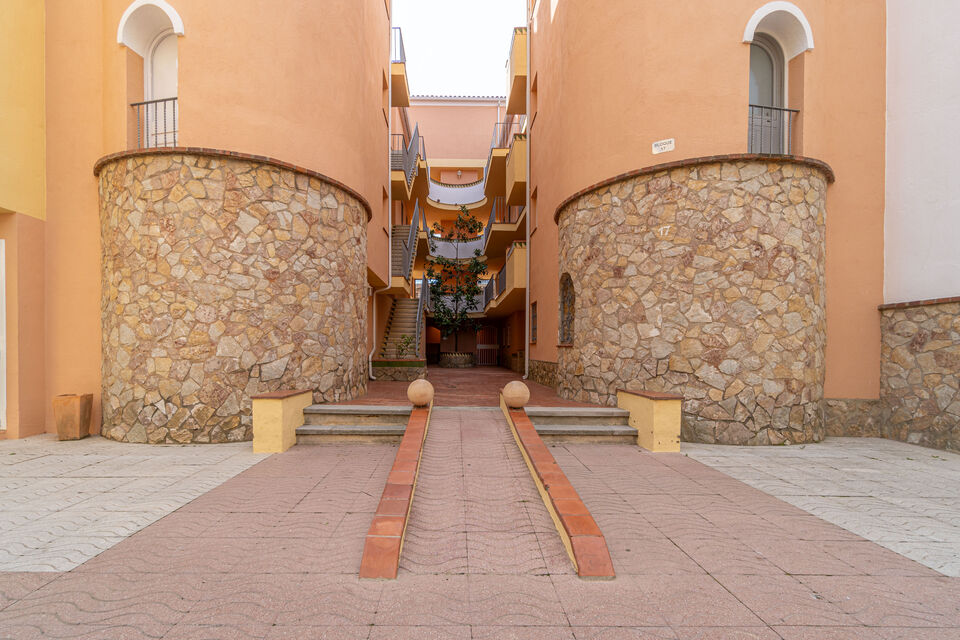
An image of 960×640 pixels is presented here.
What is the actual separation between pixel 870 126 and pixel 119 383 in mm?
12763

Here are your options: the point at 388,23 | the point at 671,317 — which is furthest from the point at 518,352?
the point at 388,23

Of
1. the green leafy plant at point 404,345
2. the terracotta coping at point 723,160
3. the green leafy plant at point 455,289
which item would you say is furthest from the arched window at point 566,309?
the green leafy plant at point 455,289

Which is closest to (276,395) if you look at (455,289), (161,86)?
(161,86)

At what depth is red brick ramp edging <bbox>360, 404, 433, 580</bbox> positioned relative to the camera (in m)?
2.93

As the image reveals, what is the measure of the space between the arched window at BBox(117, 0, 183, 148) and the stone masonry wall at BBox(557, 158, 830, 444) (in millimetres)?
7956

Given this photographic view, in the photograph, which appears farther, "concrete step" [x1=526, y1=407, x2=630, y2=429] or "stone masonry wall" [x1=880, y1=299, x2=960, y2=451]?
"concrete step" [x1=526, y1=407, x2=630, y2=429]

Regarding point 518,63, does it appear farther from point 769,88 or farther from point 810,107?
point 810,107

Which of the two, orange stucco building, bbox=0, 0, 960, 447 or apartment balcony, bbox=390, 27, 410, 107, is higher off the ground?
apartment balcony, bbox=390, 27, 410, 107

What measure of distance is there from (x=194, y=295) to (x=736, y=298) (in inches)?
317

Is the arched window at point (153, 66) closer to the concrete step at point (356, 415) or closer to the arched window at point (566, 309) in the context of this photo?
the concrete step at point (356, 415)

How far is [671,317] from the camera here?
6895 millimetres

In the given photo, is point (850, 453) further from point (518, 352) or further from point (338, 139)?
point (518, 352)

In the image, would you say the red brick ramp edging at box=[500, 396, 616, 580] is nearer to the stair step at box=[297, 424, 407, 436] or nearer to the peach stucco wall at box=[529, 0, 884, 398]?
the stair step at box=[297, 424, 407, 436]

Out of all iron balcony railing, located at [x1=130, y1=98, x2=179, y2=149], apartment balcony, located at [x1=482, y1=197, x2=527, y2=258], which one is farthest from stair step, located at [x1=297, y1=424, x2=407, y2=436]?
apartment balcony, located at [x1=482, y1=197, x2=527, y2=258]
